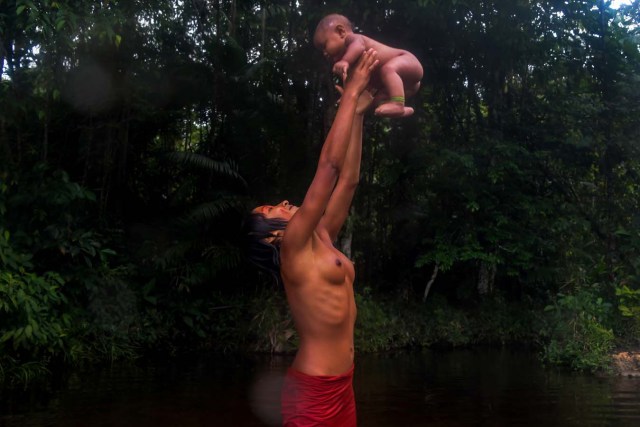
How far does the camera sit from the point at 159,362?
31.5 ft

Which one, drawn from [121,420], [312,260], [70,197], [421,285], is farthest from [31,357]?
[421,285]

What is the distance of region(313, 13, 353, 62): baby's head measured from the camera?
256cm

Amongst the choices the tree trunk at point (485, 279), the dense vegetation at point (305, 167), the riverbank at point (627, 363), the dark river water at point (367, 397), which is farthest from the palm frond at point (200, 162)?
the riverbank at point (627, 363)

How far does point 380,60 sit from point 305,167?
8.32m

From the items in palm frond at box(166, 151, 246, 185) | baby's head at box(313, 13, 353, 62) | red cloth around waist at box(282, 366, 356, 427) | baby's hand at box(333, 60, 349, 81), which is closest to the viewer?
red cloth around waist at box(282, 366, 356, 427)

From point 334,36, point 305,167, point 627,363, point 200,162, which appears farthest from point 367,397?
point 334,36

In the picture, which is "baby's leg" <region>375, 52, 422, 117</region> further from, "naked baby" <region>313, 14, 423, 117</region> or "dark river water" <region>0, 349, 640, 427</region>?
"dark river water" <region>0, 349, 640, 427</region>

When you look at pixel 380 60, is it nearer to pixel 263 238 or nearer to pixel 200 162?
pixel 263 238

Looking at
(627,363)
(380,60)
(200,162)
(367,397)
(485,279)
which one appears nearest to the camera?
(380,60)

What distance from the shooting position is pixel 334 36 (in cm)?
256

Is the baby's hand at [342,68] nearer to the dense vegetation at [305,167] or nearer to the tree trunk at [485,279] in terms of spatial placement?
the dense vegetation at [305,167]

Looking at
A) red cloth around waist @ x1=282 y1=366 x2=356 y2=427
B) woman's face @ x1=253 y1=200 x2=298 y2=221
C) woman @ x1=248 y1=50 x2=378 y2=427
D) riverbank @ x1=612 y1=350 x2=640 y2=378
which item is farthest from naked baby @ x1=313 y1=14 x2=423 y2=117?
riverbank @ x1=612 y1=350 x2=640 y2=378

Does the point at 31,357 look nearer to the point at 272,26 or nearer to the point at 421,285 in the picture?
the point at 272,26

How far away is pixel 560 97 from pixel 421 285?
15.2ft
